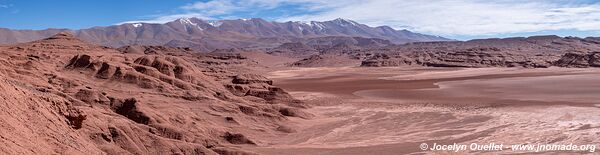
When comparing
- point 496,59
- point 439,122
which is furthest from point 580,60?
point 439,122

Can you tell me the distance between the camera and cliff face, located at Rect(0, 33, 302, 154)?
10.6 m

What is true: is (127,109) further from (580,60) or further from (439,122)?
(580,60)

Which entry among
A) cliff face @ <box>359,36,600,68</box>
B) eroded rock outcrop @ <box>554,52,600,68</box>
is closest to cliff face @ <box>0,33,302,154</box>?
eroded rock outcrop @ <box>554,52,600,68</box>

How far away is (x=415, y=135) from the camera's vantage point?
18.9m

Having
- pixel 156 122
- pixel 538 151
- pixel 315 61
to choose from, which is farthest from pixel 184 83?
pixel 315 61

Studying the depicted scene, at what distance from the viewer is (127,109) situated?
1705 cm

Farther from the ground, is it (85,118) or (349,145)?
(85,118)

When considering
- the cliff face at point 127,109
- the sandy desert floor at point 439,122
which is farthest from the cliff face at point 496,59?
the cliff face at point 127,109

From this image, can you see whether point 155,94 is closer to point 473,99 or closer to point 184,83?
point 184,83

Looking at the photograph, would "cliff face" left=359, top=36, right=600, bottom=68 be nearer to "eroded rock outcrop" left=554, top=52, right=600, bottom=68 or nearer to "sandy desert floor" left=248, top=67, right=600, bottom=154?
"eroded rock outcrop" left=554, top=52, right=600, bottom=68

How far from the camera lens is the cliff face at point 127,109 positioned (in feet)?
34.9

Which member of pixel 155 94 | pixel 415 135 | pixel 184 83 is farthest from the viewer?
pixel 184 83

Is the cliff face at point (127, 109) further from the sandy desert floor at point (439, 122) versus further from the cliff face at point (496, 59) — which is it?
the cliff face at point (496, 59)

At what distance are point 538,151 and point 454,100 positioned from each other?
52.0 feet
